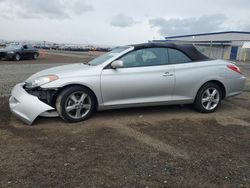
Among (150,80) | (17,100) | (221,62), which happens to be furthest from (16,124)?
(221,62)

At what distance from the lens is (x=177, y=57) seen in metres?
5.63

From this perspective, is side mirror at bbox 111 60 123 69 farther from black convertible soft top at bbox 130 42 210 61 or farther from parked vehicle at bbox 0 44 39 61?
parked vehicle at bbox 0 44 39 61

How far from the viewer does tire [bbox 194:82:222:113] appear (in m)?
5.72

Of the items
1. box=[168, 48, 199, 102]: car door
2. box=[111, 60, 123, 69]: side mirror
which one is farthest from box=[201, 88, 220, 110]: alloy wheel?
box=[111, 60, 123, 69]: side mirror

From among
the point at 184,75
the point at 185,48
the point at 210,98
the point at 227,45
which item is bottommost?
the point at 227,45

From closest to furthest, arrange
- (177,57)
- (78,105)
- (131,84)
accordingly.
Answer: (78,105), (131,84), (177,57)

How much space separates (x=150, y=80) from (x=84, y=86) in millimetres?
1331

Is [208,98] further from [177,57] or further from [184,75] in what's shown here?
[177,57]

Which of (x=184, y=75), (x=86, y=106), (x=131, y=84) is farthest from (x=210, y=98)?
(x=86, y=106)

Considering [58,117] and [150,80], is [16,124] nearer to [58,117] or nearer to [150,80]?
[58,117]

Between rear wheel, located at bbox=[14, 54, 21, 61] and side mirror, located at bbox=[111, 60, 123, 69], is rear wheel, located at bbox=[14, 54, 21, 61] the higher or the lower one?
the lower one

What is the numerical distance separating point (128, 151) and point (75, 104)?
1636mm

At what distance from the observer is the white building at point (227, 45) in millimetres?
44094

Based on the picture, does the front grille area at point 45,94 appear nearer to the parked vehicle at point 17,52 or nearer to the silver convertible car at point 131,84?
the silver convertible car at point 131,84
